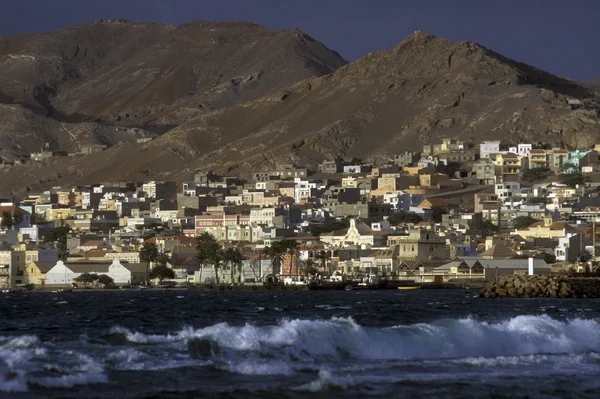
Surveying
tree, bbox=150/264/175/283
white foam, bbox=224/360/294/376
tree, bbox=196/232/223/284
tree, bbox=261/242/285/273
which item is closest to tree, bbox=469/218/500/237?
tree, bbox=261/242/285/273

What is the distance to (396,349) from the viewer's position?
4853cm

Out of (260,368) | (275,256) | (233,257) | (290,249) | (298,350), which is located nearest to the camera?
(260,368)

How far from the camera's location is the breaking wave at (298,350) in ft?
138

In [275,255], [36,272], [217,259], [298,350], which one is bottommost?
[298,350]

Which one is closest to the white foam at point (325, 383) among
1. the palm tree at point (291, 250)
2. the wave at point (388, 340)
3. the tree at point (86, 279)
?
the wave at point (388, 340)

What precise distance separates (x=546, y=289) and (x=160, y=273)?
198ft

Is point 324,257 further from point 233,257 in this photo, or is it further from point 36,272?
point 36,272

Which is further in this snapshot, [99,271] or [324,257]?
[324,257]

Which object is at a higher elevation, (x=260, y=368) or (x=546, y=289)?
(x=546, y=289)

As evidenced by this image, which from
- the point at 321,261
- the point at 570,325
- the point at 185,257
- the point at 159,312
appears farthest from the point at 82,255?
the point at 570,325

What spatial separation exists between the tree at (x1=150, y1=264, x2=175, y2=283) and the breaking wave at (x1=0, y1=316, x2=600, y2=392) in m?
104

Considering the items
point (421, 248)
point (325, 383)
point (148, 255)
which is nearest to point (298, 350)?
point (325, 383)

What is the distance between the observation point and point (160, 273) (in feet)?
521

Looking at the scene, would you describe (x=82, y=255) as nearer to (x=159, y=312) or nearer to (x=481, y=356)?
(x=159, y=312)
